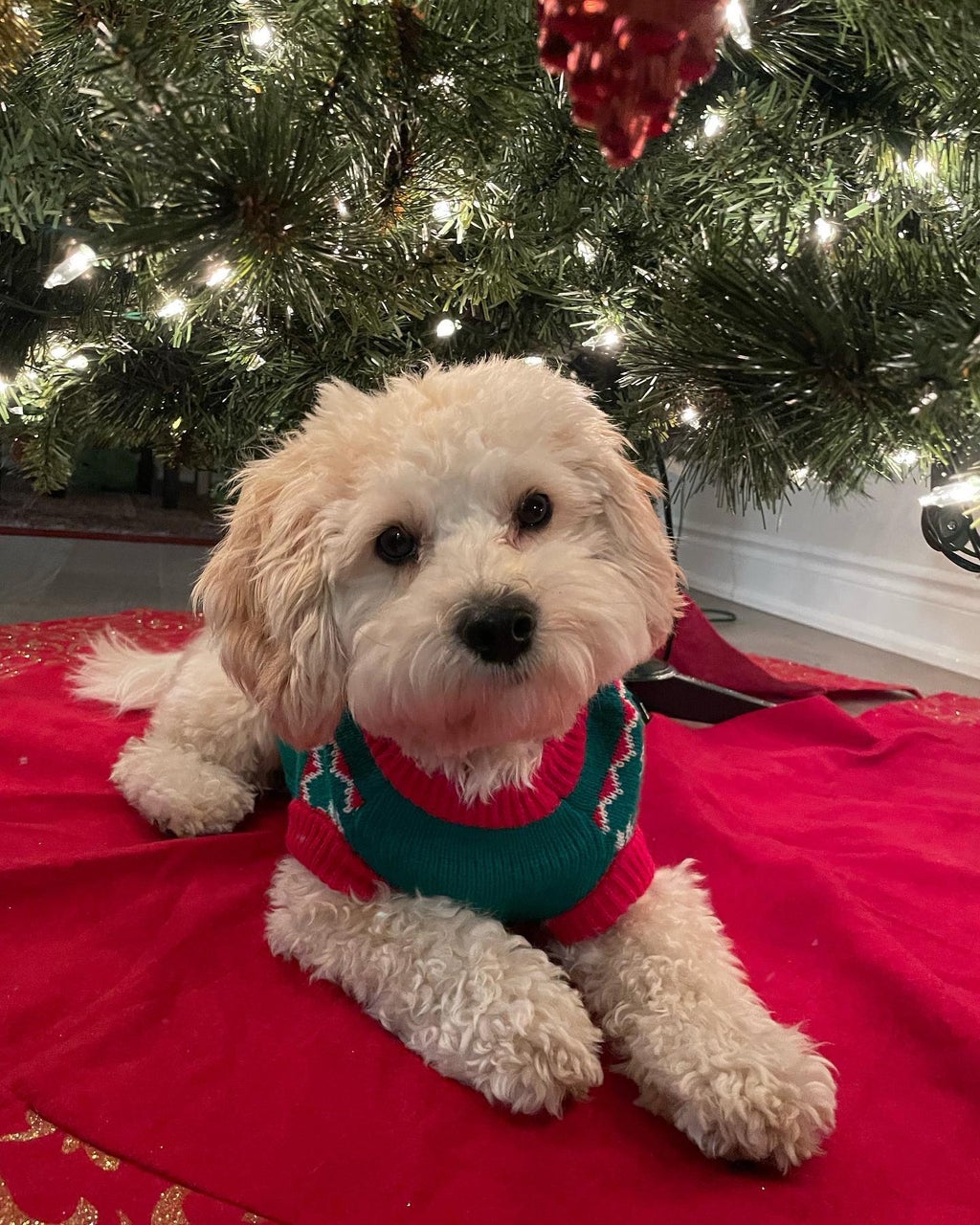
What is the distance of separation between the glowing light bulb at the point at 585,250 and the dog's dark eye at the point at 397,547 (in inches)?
27.2

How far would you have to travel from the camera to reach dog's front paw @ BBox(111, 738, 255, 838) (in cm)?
135

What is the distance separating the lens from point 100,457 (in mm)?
4566

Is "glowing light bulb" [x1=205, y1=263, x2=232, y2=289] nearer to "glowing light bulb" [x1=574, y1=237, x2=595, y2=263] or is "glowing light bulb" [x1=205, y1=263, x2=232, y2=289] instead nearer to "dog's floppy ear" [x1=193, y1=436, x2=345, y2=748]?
"dog's floppy ear" [x1=193, y1=436, x2=345, y2=748]

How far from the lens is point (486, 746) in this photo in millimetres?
954

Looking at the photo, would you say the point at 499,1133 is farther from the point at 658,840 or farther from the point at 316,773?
the point at 658,840

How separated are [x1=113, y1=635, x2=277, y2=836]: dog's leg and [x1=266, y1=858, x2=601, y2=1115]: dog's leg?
1.12ft

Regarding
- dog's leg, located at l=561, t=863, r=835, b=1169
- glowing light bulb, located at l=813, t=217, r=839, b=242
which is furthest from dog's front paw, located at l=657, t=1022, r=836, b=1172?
glowing light bulb, located at l=813, t=217, r=839, b=242

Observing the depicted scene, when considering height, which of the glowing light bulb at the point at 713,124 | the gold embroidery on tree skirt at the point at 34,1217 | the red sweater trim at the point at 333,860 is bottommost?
the gold embroidery on tree skirt at the point at 34,1217

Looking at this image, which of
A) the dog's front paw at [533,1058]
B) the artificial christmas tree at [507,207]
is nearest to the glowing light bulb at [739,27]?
the artificial christmas tree at [507,207]

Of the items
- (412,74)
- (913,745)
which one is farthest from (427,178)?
(913,745)

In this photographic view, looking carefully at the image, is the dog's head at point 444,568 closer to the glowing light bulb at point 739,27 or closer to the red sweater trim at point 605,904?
the red sweater trim at point 605,904

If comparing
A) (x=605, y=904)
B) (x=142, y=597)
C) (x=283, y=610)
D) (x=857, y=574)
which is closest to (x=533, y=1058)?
(x=605, y=904)

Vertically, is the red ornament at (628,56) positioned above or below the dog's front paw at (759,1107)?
above

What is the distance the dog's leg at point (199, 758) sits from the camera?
4.46ft
